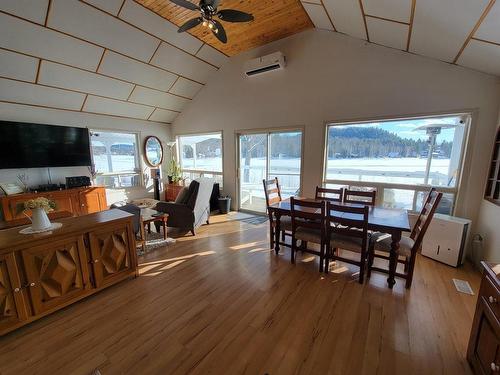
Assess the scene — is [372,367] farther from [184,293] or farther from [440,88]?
[440,88]

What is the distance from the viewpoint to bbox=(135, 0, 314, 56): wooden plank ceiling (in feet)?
10.4

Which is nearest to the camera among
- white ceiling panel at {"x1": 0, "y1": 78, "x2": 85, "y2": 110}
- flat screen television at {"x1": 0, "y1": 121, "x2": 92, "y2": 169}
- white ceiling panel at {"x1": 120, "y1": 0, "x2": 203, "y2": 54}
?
white ceiling panel at {"x1": 120, "y1": 0, "x2": 203, "y2": 54}

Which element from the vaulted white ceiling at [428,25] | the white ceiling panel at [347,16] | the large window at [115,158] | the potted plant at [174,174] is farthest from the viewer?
the potted plant at [174,174]

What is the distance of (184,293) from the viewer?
2199 millimetres

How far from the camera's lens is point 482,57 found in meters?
2.25

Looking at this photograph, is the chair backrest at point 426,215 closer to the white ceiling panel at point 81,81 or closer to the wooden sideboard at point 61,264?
the wooden sideboard at point 61,264

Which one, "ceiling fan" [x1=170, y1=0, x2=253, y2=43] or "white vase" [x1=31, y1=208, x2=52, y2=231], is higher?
"ceiling fan" [x1=170, y1=0, x2=253, y2=43]

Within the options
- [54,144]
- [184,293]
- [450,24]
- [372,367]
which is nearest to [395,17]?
[450,24]

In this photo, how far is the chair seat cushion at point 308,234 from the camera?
252 centimetres

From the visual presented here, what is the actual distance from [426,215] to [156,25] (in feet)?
15.6

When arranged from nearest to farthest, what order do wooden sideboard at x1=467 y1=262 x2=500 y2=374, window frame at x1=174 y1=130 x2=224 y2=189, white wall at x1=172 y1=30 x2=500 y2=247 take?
wooden sideboard at x1=467 y1=262 x2=500 y2=374, white wall at x1=172 y1=30 x2=500 y2=247, window frame at x1=174 y1=130 x2=224 y2=189

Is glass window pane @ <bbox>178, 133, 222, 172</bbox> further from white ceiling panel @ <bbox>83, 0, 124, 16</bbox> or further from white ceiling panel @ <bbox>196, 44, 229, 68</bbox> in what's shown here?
white ceiling panel @ <bbox>83, 0, 124, 16</bbox>

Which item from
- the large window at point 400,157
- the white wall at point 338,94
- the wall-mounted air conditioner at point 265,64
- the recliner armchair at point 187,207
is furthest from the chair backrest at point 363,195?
the wall-mounted air conditioner at point 265,64

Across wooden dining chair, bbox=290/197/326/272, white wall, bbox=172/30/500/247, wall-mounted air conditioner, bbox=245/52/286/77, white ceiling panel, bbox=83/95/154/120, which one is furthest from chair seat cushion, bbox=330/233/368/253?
white ceiling panel, bbox=83/95/154/120
